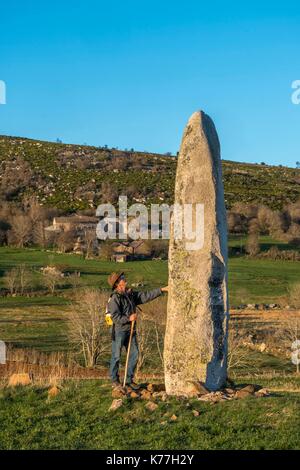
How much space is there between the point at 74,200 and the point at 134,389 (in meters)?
90.2

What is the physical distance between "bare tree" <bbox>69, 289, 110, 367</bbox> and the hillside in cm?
5137

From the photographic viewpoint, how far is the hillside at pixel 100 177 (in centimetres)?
10262

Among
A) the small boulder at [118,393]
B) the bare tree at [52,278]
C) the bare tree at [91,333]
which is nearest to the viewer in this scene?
the small boulder at [118,393]

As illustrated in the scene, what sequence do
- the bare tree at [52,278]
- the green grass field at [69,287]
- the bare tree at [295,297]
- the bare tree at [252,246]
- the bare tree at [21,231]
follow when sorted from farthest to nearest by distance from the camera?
the bare tree at [21,231] → the bare tree at [252,246] → the bare tree at [52,278] → the bare tree at [295,297] → the green grass field at [69,287]

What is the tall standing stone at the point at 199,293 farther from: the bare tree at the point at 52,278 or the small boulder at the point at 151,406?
the bare tree at the point at 52,278

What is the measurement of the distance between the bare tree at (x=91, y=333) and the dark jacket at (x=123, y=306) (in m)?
25.9

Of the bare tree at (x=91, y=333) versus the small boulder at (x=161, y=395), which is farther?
the bare tree at (x=91, y=333)

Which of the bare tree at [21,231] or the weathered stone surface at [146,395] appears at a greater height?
the bare tree at [21,231]

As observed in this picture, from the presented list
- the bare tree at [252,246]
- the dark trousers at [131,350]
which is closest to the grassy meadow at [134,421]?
the dark trousers at [131,350]

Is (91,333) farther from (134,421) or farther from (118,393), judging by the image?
(134,421)

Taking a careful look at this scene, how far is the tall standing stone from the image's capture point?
1131cm

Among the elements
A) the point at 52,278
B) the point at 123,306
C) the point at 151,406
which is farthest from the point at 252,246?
the point at 151,406

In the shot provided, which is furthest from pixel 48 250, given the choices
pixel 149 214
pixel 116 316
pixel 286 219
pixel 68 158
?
pixel 116 316

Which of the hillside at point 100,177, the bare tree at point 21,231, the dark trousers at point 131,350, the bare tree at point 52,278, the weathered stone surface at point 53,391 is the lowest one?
the bare tree at point 52,278
